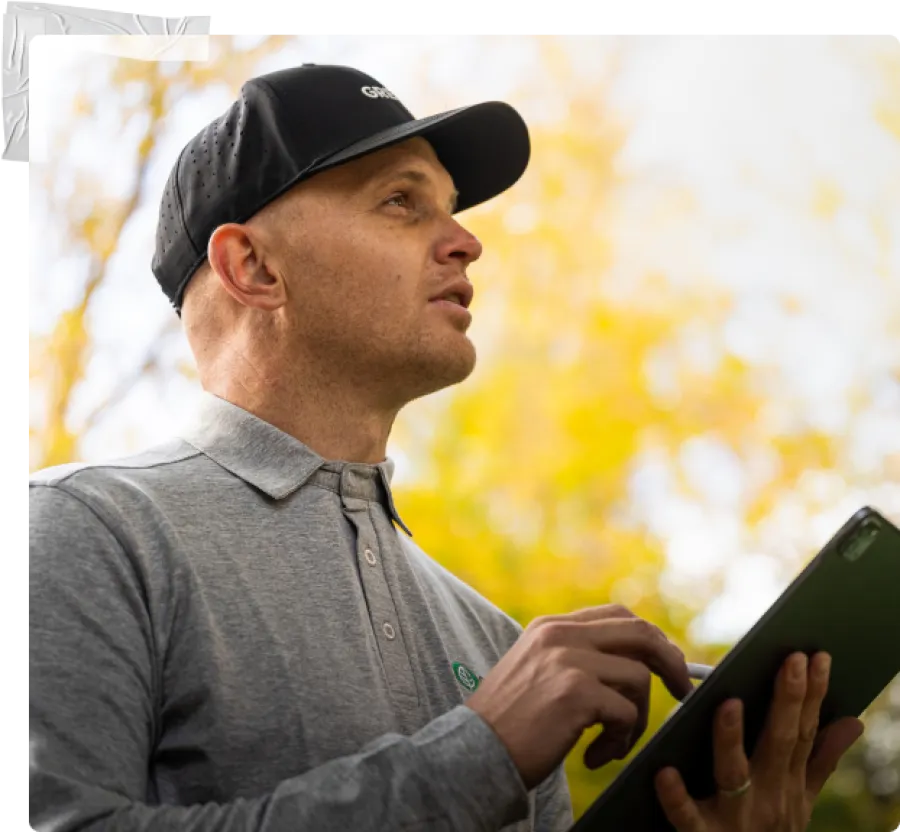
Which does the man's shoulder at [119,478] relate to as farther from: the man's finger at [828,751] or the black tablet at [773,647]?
the man's finger at [828,751]

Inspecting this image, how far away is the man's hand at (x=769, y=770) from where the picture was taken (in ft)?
2.73

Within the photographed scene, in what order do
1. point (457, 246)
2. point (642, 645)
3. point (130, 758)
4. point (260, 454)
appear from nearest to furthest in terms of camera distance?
point (130, 758)
point (642, 645)
point (260, 454)
point (457, 246)

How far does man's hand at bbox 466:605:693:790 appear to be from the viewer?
0.79m

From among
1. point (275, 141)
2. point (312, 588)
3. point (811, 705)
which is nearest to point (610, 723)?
point (811, 705)

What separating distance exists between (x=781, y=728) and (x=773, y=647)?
80mm

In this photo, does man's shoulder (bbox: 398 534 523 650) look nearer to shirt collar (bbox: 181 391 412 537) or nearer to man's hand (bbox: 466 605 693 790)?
shirt collar (bbox: 181 391 412 537)

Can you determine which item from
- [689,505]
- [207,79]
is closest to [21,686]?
[207,79]

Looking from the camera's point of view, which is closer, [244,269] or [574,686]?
[574,686]

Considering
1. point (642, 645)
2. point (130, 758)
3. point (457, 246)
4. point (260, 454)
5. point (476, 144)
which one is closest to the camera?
point (130, 758)

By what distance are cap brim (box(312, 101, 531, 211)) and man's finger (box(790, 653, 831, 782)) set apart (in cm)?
64

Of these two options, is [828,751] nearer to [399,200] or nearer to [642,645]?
[642,645]

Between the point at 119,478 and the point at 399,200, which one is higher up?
the point at 399,200

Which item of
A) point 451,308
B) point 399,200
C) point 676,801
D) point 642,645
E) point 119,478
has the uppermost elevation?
point 399,200

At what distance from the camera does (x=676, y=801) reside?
83 cm
